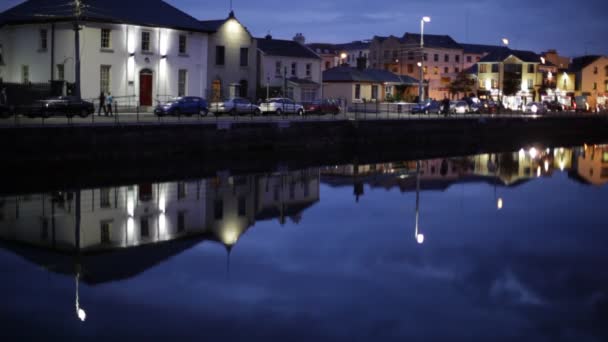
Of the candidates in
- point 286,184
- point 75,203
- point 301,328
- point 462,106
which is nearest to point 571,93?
point 462,106

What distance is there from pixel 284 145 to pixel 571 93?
100 m

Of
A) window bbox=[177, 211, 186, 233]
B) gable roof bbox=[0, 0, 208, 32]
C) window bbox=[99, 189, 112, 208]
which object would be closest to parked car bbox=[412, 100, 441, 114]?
gable roof bbox=[0, 0, 208, 32]

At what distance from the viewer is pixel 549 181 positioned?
4222 cm

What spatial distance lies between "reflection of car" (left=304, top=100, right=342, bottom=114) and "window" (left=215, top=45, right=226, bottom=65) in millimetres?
8073

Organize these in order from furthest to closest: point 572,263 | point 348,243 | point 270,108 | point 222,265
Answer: point 270,108, point 348,243, point 572,263, point 222,265

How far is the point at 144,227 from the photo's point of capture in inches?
970

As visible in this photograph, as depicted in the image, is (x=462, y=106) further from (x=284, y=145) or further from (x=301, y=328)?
(x=301, y=328)

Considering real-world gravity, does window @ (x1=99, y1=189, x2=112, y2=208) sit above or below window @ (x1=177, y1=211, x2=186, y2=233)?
above

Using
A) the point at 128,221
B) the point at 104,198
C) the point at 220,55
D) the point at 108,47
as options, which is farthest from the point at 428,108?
the point at 128,221

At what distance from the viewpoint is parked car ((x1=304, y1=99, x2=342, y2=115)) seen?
205 ft

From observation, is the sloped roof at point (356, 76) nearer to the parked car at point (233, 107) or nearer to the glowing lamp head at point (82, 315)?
the parked car at point (233, 107)

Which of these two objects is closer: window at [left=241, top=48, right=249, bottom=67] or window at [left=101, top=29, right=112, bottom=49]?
window at [left=101, top=29, right=112, bottom=49]

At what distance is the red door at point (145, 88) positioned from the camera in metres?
55.8

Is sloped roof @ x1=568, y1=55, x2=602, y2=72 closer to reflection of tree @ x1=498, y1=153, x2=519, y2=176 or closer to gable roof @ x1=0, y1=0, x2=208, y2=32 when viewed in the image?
reflection of tree @ x1=498, y1=153, x2=519, y2=176
